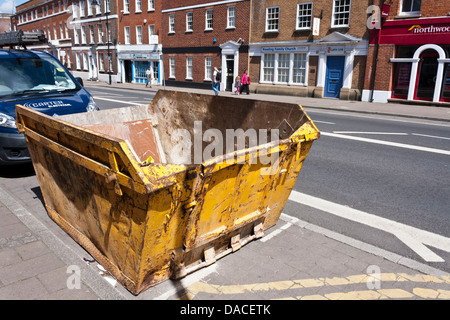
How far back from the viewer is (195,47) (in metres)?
31.5

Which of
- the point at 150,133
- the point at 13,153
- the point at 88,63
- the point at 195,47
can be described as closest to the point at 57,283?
the point at 150,133

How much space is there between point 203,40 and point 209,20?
5.58 feet

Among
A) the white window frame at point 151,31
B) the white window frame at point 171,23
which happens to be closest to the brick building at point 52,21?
the white window frame at point 151,31

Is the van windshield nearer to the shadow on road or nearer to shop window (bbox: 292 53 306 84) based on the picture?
the shadow on road

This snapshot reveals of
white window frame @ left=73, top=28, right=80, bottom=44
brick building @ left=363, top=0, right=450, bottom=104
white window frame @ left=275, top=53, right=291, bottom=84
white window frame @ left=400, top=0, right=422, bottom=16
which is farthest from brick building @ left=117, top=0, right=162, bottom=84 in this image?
white window frame @ left=400, top=0, right=422, bottom=16

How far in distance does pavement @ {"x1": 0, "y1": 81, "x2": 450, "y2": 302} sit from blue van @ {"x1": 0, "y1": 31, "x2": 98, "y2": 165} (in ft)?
6.42

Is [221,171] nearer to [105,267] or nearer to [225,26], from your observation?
[105,267]

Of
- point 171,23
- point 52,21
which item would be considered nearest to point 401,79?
point 171,23

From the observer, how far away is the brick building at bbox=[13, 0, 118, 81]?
136 feet

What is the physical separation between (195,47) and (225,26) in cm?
406

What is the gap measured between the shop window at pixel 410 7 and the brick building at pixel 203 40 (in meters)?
11.0

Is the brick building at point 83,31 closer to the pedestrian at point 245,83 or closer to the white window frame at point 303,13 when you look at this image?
the pedestrian at point 245,83

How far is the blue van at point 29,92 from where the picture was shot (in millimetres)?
6078

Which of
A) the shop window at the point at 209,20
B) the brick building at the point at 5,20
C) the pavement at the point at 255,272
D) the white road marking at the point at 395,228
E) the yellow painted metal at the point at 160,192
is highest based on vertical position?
the brick building at the point at 5,20
